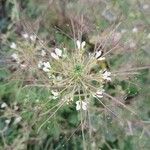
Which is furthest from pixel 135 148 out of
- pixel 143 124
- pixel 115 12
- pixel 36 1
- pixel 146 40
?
pixel 36 1

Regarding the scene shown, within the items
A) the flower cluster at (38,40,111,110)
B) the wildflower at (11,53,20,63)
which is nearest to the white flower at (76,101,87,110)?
the flower cluster at (38,40,111,110)

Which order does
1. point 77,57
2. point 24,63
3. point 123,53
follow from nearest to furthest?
1. point 77,57
2. point 24,63
3. point 123,53

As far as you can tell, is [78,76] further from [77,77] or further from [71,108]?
[71,108]

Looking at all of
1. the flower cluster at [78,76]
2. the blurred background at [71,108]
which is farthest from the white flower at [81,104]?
the blurred background at [71,108]

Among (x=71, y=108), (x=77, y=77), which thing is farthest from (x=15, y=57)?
(x=77, y=77)

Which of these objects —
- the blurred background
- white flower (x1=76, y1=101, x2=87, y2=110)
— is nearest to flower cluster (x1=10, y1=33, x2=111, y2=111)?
white flower (x1=76, y1=101, x2=87, y2=110)

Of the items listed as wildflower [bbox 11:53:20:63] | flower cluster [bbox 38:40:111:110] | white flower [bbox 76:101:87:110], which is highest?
wildflower [bbox 11:53:20:63]

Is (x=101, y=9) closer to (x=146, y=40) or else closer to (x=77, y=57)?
(x=146, y=40)

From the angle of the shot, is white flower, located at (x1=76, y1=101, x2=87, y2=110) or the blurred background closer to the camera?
white flower, located at (x1=76, y1=101, x2=87, y2=110)

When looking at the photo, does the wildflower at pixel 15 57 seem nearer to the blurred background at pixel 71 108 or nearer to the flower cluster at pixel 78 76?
the blurred background at pixel 71 108

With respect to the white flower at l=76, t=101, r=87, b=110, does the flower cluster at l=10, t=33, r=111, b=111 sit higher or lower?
higher

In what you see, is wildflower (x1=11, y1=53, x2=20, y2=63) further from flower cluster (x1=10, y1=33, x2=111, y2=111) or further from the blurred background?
flower cluster (x1=10, y1=33, x2=111, y2=111)
